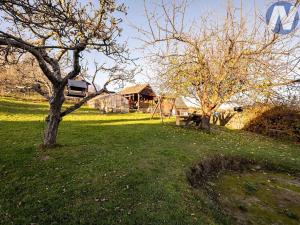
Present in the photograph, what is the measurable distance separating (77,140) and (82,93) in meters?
2.49

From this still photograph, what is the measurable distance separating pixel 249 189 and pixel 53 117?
760 cm

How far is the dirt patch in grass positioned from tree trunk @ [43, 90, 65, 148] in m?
5.41

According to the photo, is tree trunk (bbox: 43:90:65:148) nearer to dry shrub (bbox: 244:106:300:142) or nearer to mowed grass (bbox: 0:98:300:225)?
mowed grass (bbox: 0:98:300:225)

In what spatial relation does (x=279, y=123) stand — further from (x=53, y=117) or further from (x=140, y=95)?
(x=140, y=95)

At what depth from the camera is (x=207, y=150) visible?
34.4ft

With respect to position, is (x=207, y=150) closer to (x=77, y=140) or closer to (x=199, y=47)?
(x=77, y=140)

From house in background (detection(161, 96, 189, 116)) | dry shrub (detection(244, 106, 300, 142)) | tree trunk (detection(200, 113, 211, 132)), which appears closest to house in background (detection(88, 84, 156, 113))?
house in background (detection(161, 96, 189, 116))

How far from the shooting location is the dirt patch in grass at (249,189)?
19.4ft

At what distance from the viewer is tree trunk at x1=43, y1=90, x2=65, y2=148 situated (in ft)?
27.5

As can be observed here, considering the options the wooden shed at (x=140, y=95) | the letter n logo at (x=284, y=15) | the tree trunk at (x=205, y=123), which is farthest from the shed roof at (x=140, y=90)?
the letter n logo at (x=284, y=15)

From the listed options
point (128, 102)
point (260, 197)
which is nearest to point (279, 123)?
point (260, 197)

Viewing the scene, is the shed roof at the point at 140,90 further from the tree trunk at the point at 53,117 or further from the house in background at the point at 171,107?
the tree trunk at the point at 53,117

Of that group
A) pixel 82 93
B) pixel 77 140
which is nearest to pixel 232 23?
pixel 82 93

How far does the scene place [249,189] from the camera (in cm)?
759
